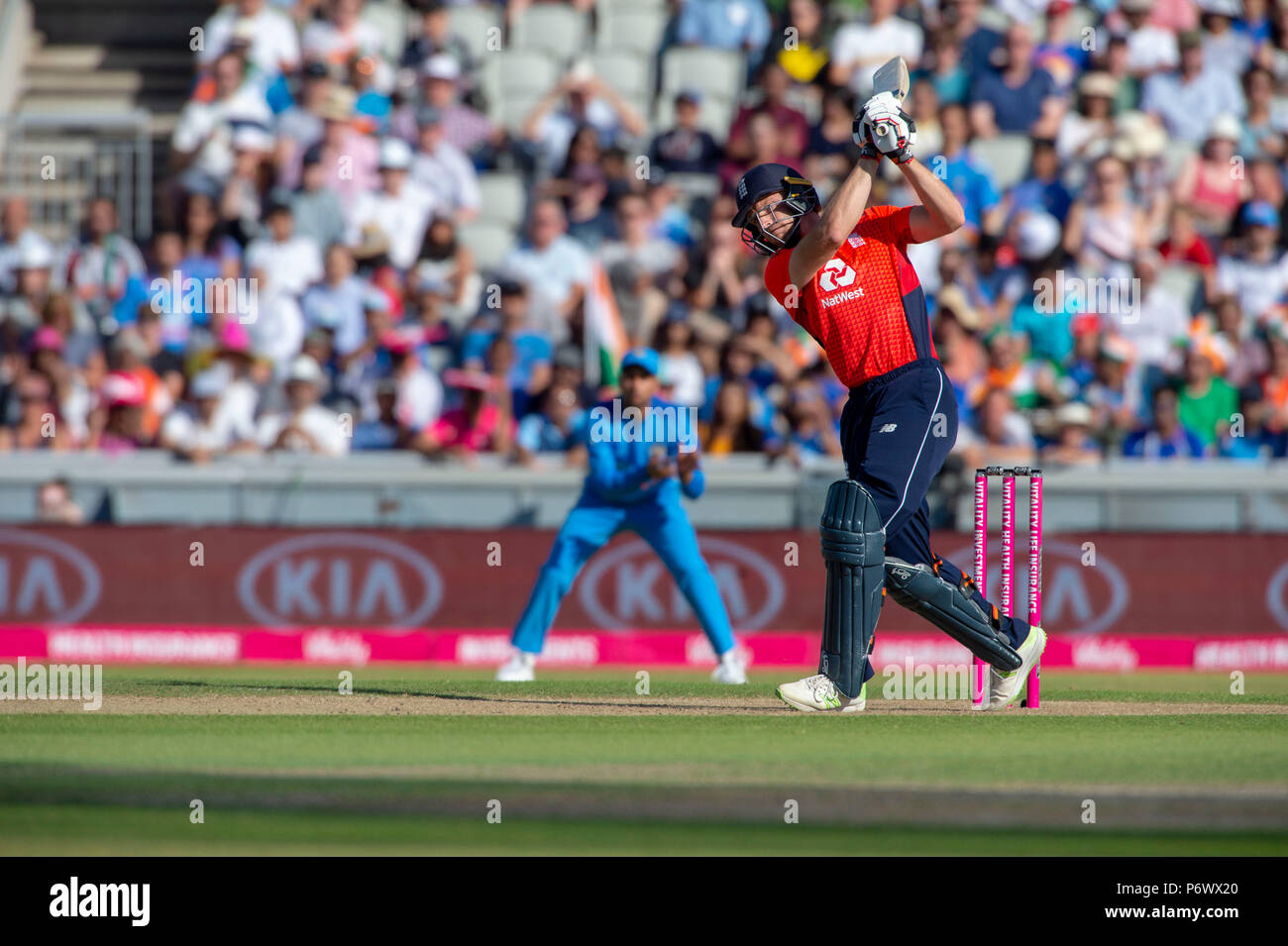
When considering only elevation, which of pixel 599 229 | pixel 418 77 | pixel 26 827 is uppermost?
pixel 418 77

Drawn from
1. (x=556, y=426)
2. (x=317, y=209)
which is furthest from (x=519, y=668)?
(x=317, y=209)

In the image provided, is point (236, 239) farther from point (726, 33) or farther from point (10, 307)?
point (726, 33)

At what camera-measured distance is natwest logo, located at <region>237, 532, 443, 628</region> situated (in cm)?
1385

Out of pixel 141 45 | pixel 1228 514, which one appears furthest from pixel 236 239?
pixel 1228 514

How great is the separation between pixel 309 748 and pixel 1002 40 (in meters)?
12.8

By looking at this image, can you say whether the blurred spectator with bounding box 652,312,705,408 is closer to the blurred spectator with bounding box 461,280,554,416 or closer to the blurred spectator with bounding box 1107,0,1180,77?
the blurred spectator with bounding box 461,280,554,416

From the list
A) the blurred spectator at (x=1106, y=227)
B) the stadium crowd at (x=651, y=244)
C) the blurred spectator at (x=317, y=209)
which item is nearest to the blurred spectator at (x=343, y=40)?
the stadium crowd at (x=651, y=244)

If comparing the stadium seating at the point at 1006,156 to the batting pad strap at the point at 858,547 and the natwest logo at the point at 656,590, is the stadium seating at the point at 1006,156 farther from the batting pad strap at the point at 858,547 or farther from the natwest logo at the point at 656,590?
the batting pad strap at the point at 858,547

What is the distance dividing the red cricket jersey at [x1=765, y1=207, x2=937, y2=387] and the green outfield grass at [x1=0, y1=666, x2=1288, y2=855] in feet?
4.99

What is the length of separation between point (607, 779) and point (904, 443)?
1943mm

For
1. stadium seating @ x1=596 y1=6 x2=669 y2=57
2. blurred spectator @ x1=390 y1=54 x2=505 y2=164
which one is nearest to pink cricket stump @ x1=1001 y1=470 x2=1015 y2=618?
blurred spectator @ x1=390 y1=54 x2=505 y2=164

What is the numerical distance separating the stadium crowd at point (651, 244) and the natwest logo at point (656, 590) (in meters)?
0.97

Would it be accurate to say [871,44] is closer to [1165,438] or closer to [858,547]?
[1165,438]

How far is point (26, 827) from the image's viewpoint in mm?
5621
